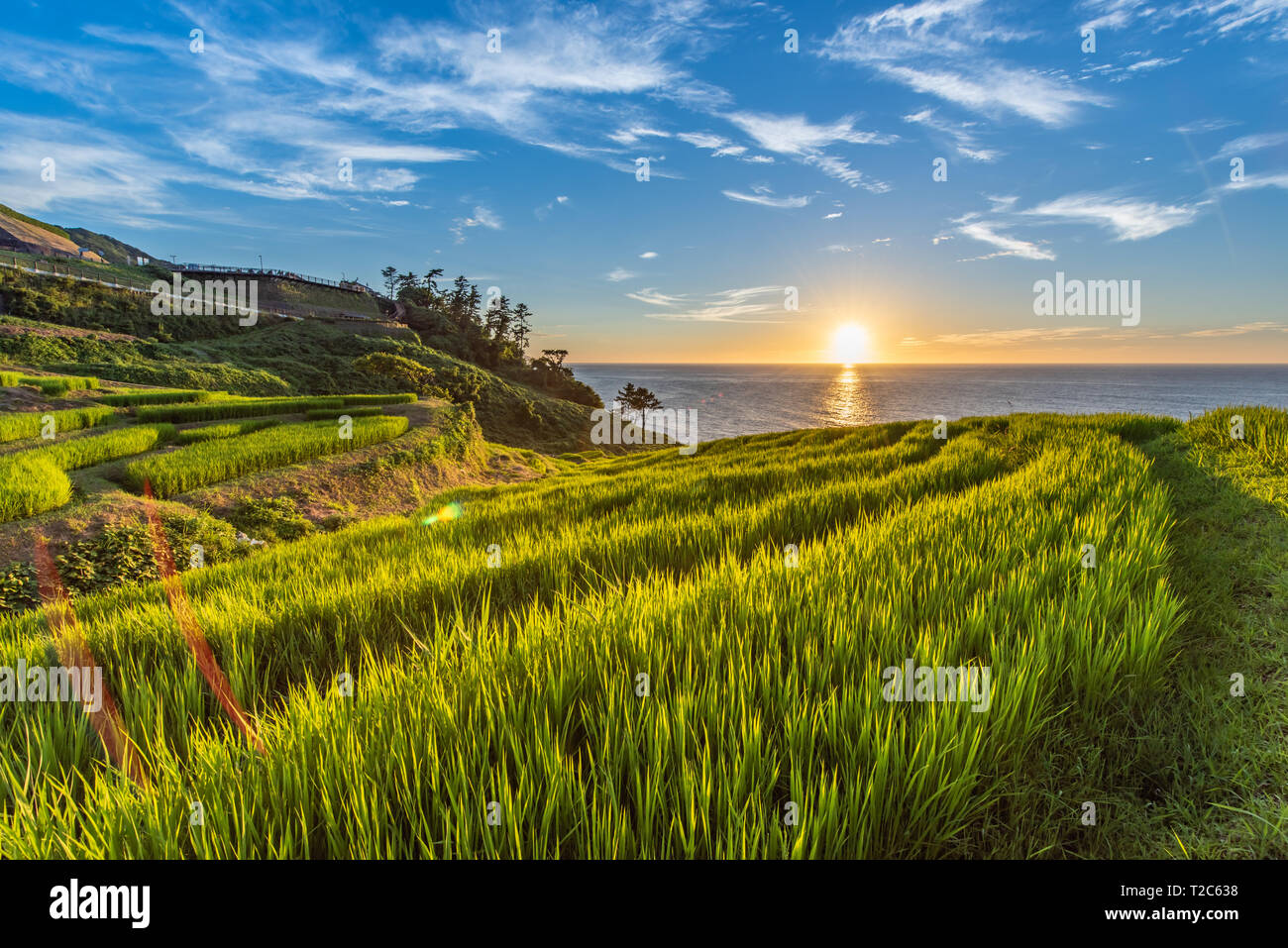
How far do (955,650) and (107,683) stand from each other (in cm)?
455

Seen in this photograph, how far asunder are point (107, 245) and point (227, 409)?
19222cm

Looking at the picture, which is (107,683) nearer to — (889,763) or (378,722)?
(378,722)

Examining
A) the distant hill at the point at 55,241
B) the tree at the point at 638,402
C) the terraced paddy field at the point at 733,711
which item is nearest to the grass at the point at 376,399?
the terraced paddy field at the point at 733,711

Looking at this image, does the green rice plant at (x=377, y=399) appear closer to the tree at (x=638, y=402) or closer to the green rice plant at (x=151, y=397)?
the green rice plant at (x=151, y=397)

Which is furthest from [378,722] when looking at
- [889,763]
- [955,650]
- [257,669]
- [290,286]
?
[290,286]

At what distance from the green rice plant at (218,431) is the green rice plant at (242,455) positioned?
56 centimetres

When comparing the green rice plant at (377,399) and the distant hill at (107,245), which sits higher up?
the distant hill at (107,245)

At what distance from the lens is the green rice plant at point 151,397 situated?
56.1ft

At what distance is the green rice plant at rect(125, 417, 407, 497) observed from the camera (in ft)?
34.3

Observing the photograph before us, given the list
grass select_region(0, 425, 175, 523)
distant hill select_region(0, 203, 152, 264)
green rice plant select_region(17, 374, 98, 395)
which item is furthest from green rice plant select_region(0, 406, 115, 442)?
distant hill select_region(0, 203, 152, 264)

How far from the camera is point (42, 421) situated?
12734 millimetres

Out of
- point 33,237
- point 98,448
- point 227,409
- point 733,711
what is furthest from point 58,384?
point 33,237

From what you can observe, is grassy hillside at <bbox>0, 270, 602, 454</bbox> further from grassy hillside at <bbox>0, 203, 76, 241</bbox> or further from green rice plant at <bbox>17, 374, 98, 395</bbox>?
grassy hillside at <bbox>0, 203, 76, 241</bbox>
